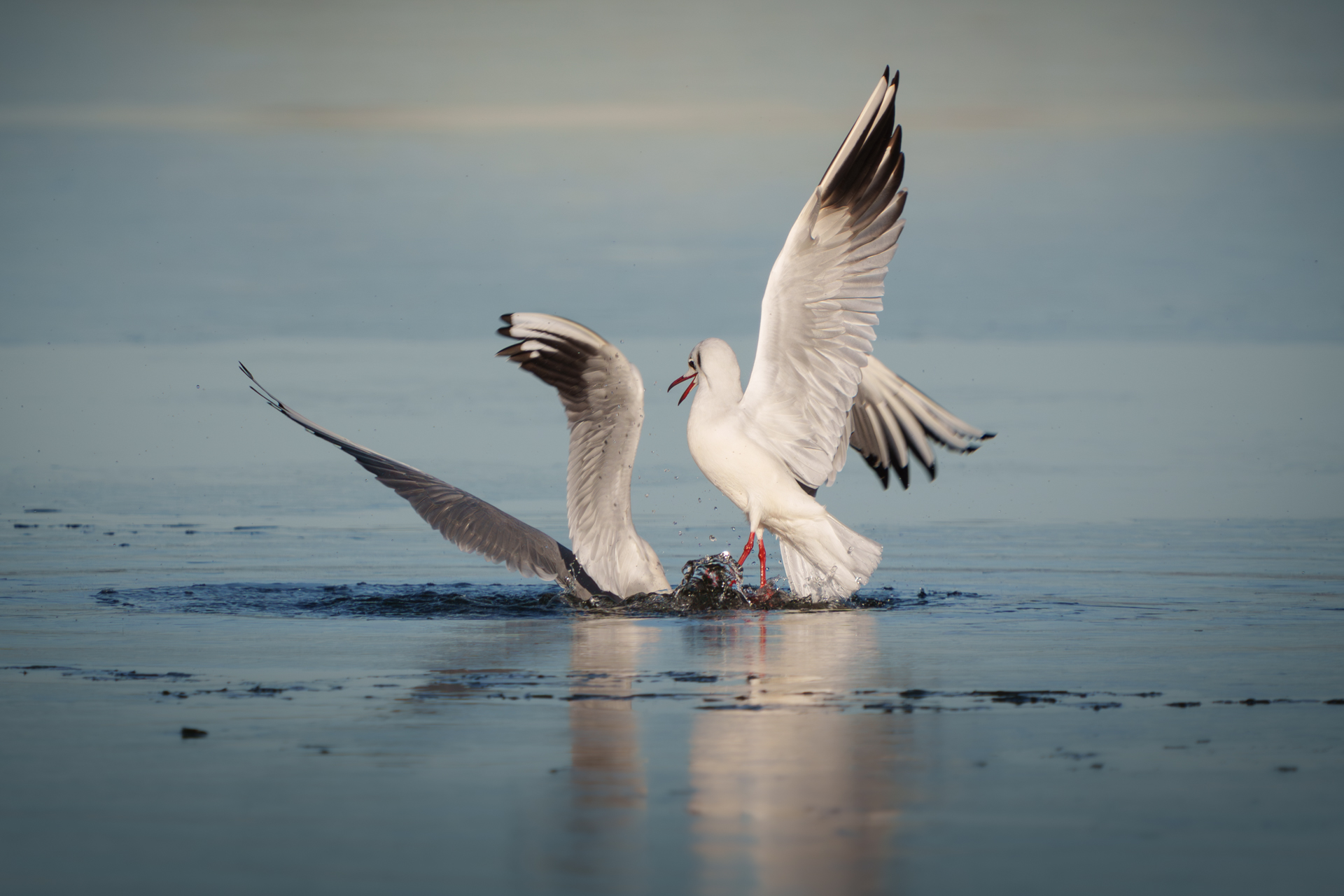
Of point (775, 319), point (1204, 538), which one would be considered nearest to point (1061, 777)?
point (775, 319)

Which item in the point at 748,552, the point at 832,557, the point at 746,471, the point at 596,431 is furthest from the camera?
the point at 748,552

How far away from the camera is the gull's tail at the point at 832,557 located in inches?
365

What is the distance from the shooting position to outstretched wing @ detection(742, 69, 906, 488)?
9.05 m

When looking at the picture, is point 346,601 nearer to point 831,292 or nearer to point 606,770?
point 831,292

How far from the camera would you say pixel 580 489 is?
28.8 ft

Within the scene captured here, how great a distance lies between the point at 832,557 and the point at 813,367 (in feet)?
3.88

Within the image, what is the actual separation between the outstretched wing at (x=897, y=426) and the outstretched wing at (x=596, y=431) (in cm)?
277

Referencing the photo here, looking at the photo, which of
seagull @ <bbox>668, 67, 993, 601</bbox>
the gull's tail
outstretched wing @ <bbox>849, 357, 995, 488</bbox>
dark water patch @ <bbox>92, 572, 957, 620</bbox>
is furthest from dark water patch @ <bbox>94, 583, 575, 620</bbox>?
outstretched wing @ <bbox>849, 357, 995, 488</bbox>

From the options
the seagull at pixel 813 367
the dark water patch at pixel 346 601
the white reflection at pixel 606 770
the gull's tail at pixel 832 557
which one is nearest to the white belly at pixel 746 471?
the seagull at pixel 813 367

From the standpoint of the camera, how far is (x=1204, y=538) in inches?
538

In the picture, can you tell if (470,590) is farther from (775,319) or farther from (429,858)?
(429,858)

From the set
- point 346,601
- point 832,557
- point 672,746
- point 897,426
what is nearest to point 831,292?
point 832,557

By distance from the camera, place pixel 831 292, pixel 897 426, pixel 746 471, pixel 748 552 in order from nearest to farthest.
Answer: pixel 831 292
pixel 746 471
pixel 748 552
pixel 897 426

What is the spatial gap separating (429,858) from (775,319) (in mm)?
5946
